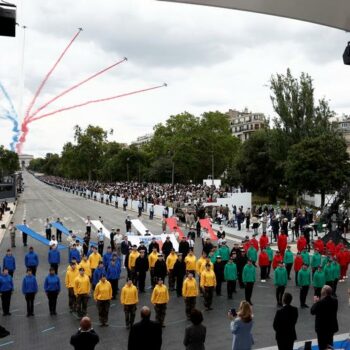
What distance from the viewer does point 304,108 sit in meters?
49.3

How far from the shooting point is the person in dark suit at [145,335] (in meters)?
6.97

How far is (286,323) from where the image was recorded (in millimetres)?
8055

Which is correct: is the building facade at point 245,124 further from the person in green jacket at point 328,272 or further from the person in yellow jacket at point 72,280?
the person in yellow jacket at point 72,280

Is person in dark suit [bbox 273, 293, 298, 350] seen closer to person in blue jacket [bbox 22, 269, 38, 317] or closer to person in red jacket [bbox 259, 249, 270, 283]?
person in blue jacket [bbox 22, 269, 38, 317]

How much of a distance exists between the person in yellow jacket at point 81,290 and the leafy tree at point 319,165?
3298cm

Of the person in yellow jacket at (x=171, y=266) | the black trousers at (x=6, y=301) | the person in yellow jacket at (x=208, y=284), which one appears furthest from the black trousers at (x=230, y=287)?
the black trousers at (x=6, y=301)

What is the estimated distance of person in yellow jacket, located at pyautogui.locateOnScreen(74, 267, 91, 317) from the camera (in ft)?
38.8

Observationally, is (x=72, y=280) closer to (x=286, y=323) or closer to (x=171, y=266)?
(x=171, y=266)

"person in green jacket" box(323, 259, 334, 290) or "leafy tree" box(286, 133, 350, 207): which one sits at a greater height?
"leafy tree" box(286, 133, 350, 207)

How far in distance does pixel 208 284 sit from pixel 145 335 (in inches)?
225

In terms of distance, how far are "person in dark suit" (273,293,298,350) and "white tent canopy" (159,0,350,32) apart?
14.5 feet

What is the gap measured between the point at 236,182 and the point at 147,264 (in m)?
46.2

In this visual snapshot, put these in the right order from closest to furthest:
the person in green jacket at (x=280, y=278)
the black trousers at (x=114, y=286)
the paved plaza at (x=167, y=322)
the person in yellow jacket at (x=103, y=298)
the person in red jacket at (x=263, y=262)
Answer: the paved plaza at (x=167, y=322) < the person in yellow jacket at (x=103, y=298) < the person in green jacket at (x=280, y=278) < the black trousers at (x=114, y=286) < the person in red jacket at (x=263, y=262)

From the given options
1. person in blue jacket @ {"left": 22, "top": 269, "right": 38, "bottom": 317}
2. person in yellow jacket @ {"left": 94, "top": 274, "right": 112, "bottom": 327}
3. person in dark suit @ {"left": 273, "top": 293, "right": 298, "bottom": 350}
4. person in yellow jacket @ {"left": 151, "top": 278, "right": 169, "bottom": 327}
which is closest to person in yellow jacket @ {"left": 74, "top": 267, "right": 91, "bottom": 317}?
person in yellow jacket @ {"left": 94, "top": 274, "right": 112, "bottom": 327}
